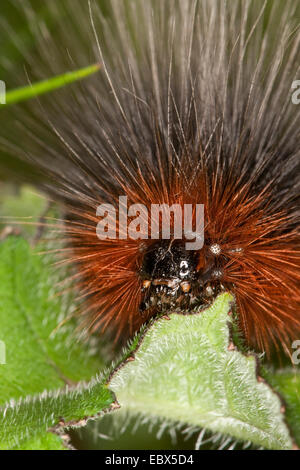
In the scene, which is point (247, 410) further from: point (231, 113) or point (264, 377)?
point (231, 113)

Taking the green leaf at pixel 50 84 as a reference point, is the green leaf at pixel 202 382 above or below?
below

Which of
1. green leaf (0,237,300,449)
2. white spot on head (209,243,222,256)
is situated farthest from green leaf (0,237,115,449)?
white spot on head (209,243,222,256)

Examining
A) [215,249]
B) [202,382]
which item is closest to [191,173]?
[215,249]

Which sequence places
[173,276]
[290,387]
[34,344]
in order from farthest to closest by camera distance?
[34,344], [290,387], [173,276]

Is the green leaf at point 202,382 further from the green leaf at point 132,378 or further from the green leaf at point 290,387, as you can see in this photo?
the green leaf at point 290,387

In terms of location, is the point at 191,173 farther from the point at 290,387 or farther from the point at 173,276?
the point at 290,387

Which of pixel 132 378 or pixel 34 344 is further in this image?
pixel 34 344

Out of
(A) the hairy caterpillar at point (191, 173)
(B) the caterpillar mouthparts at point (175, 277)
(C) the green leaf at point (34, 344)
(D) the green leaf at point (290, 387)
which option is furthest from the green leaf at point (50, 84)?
(D) the green leaf at point (290, 387)
